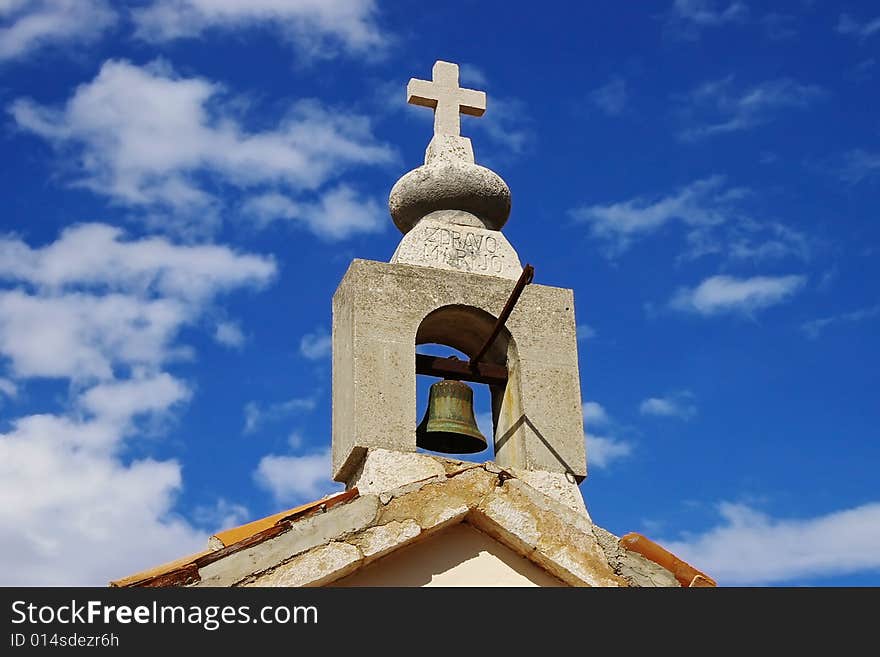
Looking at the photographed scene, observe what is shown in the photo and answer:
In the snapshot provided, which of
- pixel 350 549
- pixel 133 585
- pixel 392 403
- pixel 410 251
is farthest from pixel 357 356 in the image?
pixel 133 585

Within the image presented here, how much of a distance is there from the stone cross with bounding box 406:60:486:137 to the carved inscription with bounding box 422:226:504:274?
911mm

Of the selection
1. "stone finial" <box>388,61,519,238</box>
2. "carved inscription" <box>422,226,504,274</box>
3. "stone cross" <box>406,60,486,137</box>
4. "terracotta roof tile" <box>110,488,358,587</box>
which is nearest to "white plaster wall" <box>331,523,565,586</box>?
"terracotta roof tile" <box>110,488,358,587</box>

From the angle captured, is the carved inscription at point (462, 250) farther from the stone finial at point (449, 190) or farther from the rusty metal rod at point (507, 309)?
the rusty metal rod at point (507, 309)

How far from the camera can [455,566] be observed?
7426mm

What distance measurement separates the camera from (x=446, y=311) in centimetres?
891

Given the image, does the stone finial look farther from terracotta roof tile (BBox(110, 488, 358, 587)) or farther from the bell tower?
terracotta roof tile (BBox(110, 488, 358, 587))

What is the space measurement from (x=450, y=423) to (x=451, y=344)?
→ 0.76 m

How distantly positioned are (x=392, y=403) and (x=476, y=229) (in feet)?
5.16

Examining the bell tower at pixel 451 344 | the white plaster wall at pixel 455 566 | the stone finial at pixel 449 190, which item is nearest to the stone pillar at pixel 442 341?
the bell tower at pixel 451 344

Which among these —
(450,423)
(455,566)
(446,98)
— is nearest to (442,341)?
(450,423)

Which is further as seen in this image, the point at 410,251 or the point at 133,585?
the point at 410,251

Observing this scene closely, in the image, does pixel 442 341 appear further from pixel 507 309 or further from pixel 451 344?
pixel 507 309

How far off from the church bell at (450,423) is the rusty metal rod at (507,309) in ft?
0.75
